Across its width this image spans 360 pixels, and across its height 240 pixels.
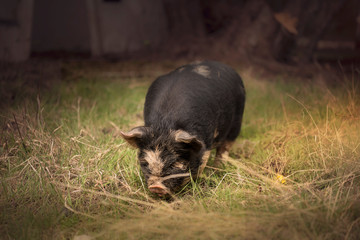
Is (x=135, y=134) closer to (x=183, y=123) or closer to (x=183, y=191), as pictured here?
(x=183, y=123)

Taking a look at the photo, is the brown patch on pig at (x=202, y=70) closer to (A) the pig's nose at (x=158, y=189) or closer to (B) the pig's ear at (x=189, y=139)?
(B) the pig's ear at (x=189, y=139)

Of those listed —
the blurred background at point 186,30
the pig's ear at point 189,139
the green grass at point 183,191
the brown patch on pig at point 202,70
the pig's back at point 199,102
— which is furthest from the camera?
the blurred background at point 186,30

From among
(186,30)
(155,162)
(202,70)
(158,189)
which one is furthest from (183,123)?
(186,30)

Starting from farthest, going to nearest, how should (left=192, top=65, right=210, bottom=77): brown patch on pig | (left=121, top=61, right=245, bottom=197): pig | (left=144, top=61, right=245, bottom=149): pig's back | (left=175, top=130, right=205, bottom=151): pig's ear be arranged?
(left=192, top=65, right=210, bottom=77): brown patch on pig < (left=144, top=61, right=245, bottom=149): pig's back < (left=121, top=61, right=245, bottom=197): pig < (left=175, top=130, right=205, bottom=151): pig's ear

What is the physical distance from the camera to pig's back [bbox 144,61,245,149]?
111 inches

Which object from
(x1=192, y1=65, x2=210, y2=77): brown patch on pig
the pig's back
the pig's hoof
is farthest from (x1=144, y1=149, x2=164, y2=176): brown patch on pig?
(x1=192, y1=65, x2=210, y2=77): brown patch on pig

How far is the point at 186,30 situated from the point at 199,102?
681cm

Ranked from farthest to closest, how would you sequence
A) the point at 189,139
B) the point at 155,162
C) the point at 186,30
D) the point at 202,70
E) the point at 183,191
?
the point at 186,30 → the point at 202,70 → the point at 183,191 → the point at 155,162 → the point at 189,139

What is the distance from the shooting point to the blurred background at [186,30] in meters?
6.67

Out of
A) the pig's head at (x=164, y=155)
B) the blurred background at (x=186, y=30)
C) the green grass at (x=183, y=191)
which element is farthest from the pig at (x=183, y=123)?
the blurred background at (x=186, y=30)

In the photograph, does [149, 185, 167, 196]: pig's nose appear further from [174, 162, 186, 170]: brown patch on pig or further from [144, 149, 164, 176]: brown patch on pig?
[174, 162, 186, 170]: brown patch on pig

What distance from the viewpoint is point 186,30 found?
30.8ft

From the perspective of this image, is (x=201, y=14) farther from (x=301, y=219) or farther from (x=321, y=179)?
(x=301, y=219)

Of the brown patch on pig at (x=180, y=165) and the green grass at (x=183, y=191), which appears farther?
the brown patch on pig at (x=180, y=165)
